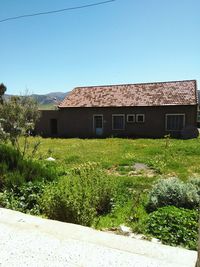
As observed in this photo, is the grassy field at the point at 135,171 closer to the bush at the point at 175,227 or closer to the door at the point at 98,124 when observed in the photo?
the bush at the point at 175,227

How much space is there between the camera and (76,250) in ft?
13.2

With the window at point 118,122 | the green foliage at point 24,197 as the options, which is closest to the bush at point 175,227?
the green foliage at point 24,197

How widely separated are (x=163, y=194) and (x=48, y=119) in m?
26.1

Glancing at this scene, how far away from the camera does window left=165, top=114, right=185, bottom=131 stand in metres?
26.9

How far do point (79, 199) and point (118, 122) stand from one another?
23537 mm

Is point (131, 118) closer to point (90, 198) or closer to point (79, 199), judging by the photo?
point (90, 198)

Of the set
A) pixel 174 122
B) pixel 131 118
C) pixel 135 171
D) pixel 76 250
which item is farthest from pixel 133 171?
pixel 131 118

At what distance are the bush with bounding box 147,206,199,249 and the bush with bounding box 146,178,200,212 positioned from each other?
2.97 feet

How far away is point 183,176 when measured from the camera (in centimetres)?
1136

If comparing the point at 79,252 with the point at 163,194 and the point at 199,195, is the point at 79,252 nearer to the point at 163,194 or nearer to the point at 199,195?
the point at 163,194

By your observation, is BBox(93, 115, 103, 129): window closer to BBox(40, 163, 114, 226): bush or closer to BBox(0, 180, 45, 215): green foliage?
BBox(40, 163, 114, 226): bush

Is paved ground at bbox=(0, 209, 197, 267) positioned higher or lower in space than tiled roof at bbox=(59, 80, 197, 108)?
lower

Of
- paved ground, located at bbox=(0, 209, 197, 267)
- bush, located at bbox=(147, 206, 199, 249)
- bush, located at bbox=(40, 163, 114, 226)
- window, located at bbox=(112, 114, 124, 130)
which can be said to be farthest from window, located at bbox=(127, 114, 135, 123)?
paved ground, located at bbox=(0, 209, 197, 267)

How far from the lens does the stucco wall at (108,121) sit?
27.4m
